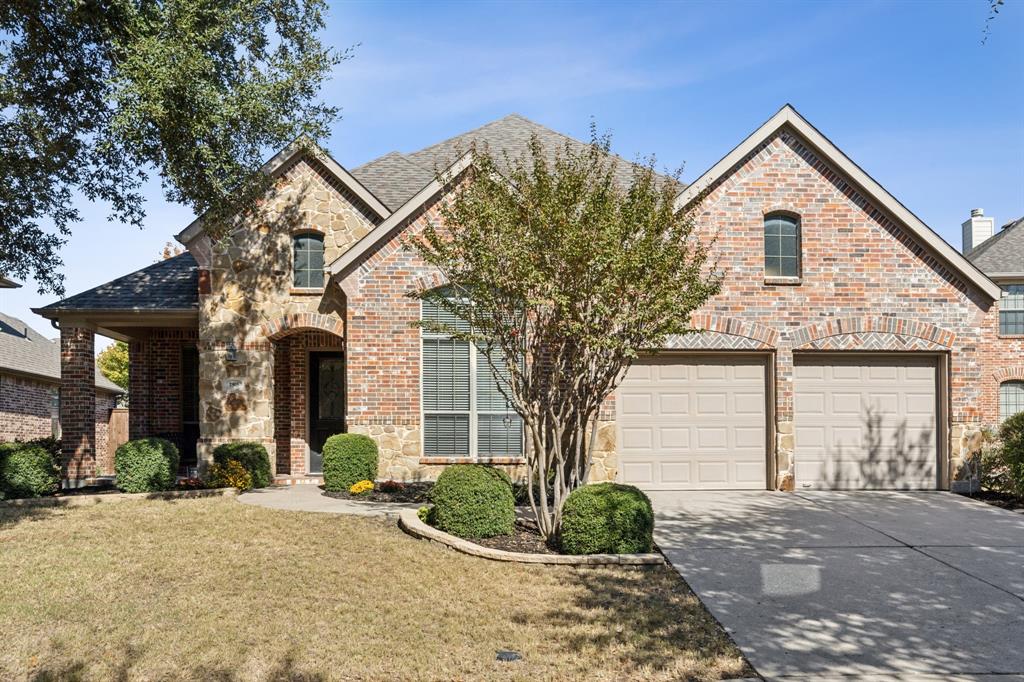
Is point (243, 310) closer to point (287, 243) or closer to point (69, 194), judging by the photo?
point (287, 243)

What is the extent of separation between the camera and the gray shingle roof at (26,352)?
68.4ft

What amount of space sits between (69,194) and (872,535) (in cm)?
1369

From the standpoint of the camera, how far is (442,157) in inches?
633

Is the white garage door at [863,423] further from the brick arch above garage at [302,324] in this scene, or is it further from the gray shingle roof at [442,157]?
the brick arch above garage at [302,324]

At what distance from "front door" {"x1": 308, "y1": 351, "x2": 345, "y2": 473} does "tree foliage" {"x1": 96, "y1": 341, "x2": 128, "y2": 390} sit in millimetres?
27759

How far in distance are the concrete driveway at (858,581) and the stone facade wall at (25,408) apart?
63.0 ft

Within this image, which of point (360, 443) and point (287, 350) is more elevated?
point (287, 350)

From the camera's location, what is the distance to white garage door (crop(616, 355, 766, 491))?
40.9ft

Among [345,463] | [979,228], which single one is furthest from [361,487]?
[979,228]

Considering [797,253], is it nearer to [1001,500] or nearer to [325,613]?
[1001,500]

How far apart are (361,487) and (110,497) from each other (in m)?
4.00

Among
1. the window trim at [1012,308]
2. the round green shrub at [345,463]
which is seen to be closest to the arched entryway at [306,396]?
the round green shrub at [345,463]

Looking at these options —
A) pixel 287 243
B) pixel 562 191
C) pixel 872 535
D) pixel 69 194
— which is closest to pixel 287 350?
pixel 287 243

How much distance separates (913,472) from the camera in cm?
1261
